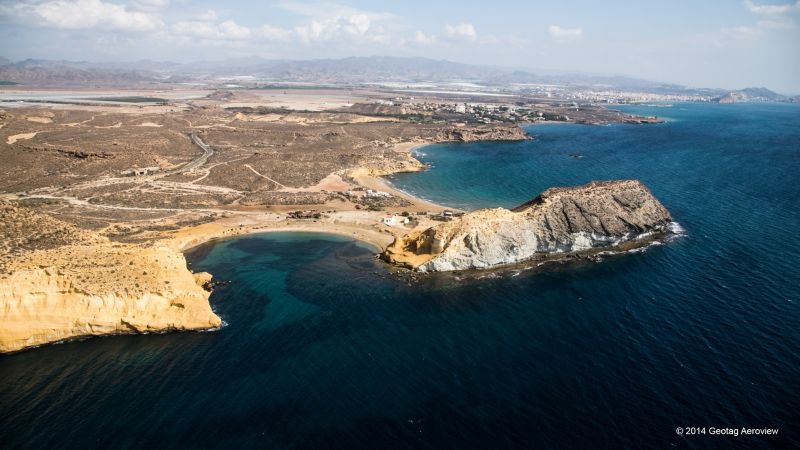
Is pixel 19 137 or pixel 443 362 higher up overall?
pixel 19 137

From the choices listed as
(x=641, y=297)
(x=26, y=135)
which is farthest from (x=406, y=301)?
(x=26, y=135)

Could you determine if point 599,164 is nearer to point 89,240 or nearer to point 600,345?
point 600,345

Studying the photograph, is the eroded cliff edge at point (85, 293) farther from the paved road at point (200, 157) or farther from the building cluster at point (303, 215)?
the paved road at point (200, 157)

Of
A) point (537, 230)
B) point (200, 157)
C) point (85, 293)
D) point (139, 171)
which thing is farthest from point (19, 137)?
point (537, 230)

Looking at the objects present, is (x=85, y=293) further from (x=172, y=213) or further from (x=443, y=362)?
(x=172, y=213)

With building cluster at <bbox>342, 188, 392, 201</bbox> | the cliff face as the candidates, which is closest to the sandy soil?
building cluster at <bbox>342, 188, 392, 201</bbox>
